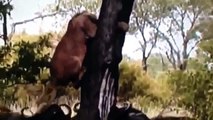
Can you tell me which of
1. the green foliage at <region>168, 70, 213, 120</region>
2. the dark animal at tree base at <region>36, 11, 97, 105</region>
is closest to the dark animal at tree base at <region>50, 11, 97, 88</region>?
the dark animal at tree base at <region>36, 11, 97, 105</region>

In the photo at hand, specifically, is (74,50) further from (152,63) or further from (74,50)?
(152,63)

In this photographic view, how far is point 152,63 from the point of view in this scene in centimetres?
1045

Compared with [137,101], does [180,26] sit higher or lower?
higher

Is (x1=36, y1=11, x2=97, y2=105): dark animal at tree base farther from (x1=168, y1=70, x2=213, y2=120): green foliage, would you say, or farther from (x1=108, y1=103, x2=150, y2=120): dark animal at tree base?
(x1=168, y1=70, x2=213, y2=120): green foliage

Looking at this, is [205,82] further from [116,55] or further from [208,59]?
[116,55]

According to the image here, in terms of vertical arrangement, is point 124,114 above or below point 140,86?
above

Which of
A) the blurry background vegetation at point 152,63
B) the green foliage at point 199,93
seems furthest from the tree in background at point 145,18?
the green foliage at point 199,93

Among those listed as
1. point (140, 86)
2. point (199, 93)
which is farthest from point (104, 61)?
point (140, 86)

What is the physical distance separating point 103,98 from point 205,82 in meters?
1.56

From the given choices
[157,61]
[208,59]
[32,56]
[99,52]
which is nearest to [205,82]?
[208,59]

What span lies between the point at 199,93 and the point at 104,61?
Answer: 5.20 ft

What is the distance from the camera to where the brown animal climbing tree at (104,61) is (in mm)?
2605

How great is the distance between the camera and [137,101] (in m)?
6.50

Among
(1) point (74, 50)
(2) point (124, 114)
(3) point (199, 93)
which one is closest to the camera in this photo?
(1) point (74, 50)
